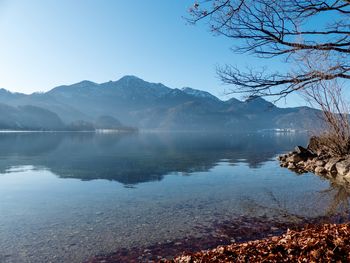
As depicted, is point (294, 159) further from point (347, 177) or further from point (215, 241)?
point (215, 241)

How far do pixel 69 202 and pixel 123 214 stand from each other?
4.11m

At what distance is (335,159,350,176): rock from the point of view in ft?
77.9

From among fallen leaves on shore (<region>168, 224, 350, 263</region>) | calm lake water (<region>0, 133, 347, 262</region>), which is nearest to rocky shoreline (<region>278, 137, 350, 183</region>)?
calm lake water (<region>0, 133, 347, 262</region>)

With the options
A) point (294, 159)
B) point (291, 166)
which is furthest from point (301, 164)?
point (294, 159)

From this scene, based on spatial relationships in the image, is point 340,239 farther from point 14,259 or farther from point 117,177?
point 117,177

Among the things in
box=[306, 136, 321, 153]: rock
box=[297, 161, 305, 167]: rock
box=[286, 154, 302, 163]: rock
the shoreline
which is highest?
box=[306, 136, 321, 153]: rock

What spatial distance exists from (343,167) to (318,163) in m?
4.44

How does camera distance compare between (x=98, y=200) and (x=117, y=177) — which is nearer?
(x=98, y=200)

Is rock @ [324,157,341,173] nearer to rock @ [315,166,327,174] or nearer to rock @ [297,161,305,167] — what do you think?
rock @ [315,166,327,174]

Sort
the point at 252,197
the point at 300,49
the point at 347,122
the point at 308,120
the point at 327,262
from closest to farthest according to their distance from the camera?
1. the point at 327,262
2. the point at 300,49
3. the point at 252,197
4. the point at 347,122
5. the point at 308,120

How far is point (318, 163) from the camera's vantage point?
28688mm

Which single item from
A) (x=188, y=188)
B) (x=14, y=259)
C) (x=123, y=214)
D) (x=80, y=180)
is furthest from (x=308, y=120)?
(x=14, y=259)

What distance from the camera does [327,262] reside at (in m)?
6.22

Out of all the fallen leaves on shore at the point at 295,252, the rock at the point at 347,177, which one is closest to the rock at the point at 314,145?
the rock at the point at 347,177
